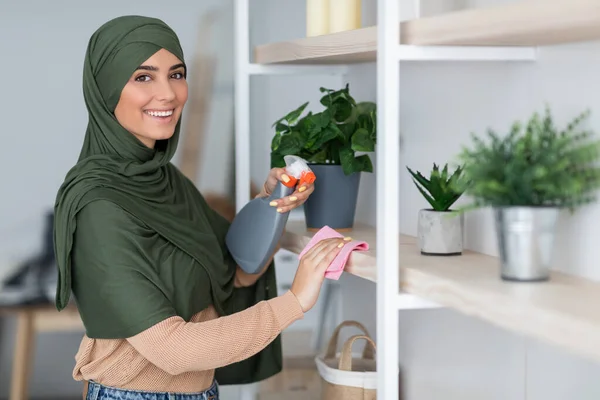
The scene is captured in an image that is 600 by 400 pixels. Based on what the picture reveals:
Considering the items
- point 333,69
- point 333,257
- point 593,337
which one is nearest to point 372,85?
point 333,69

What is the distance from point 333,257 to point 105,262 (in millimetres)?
410

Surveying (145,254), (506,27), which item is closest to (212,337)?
(145,254)

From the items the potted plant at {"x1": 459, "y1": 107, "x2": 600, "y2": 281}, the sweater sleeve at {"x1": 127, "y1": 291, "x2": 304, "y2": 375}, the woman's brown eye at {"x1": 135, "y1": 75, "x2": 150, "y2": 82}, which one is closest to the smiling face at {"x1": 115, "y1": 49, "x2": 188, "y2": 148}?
the woman's brown eye at {"x1": 135, "y1": 75, "x2": 150, "y2": 82}

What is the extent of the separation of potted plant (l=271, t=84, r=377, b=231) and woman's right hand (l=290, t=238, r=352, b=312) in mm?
258

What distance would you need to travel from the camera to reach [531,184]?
1.10m

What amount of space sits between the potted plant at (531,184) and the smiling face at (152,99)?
31.3 inches

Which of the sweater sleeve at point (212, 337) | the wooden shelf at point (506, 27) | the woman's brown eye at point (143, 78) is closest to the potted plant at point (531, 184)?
the wooden shelf at point (506, 27)

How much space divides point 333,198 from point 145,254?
17.1 inches

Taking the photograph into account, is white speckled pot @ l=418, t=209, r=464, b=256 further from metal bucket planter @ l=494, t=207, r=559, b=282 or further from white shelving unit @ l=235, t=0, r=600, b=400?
metal bucket planter @ l=494, t=207, r=559, b=282

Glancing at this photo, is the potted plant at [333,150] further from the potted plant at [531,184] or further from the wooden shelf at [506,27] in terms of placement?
the potted plant at [531,184]

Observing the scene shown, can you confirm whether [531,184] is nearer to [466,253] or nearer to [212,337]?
[466,253]

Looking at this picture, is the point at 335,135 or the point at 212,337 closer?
the point at 212,337

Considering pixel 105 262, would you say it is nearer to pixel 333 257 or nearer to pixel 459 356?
pixel 333 257

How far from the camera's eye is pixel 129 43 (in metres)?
1.75
